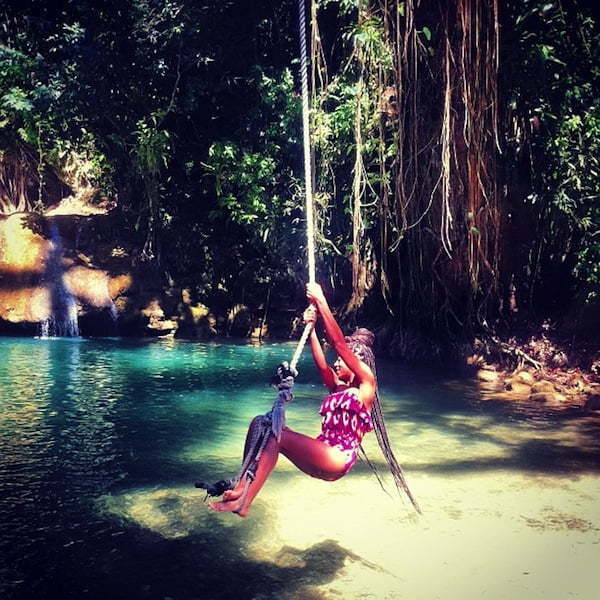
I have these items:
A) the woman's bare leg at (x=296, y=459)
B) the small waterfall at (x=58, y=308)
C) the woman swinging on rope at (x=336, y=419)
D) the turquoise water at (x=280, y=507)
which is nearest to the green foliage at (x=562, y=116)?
the turquoise water at (x=280, y=507)

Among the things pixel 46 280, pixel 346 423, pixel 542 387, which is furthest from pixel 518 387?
pixel 46 280

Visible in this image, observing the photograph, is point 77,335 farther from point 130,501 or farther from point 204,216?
point 130,501

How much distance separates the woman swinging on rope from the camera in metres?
3.03

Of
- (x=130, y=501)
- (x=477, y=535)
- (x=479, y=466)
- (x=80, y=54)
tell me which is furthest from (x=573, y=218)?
(x=80, y=54)

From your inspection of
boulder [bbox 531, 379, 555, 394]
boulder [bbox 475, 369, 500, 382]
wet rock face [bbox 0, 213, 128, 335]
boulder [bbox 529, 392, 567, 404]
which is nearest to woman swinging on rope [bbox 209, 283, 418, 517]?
boulder [bbox 529, 392, 567, 404]

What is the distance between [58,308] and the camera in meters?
12.5

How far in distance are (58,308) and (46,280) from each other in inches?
26.6

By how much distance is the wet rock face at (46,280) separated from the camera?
12.3m

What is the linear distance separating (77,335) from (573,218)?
9010mm

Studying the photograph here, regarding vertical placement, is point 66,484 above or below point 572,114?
below

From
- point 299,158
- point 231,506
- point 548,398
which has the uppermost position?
point 299,158

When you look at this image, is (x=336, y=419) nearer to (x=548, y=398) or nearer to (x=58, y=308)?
(x=548, y=398)

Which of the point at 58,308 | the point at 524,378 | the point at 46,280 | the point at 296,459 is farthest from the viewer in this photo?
the point at 46,280

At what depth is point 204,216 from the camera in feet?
43.4
